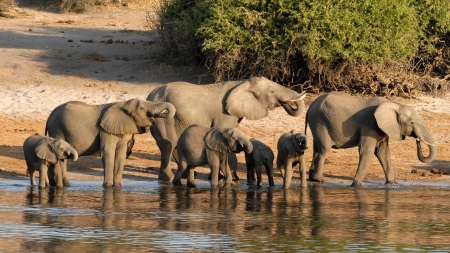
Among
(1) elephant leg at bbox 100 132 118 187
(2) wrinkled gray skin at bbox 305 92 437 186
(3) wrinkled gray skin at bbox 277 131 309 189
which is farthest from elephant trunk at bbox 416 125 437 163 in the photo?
(1) elephant leg at bbox 100 132 118 187

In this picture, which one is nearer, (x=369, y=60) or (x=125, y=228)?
(x=125, y=228)

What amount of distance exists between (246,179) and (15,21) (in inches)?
611

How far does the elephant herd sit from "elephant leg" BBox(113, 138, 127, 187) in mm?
15

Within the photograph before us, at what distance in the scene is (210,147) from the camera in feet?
50.4

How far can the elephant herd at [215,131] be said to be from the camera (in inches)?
604

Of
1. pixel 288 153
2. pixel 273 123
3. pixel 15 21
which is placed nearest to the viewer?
pixel 288 153

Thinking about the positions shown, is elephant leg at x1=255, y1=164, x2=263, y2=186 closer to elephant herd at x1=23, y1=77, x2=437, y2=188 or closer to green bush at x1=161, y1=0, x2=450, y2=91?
elephant herd at x1=23, y1=77, x2=437, y2=188

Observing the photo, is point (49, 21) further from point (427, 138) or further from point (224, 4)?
point (427, 138)

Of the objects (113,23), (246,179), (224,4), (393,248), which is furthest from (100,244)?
(113,23)

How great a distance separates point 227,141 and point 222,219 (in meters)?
2.89

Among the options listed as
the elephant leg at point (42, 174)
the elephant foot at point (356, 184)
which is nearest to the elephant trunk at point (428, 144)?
the elephant foot at point (356, 184)

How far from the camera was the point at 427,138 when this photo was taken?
16.3 m

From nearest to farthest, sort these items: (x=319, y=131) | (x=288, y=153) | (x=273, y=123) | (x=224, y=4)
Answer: (x=288, y=153) → (x=319, y=131) → (x=273, y=123) → (x=224, y=4)

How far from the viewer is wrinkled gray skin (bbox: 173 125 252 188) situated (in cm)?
1527
